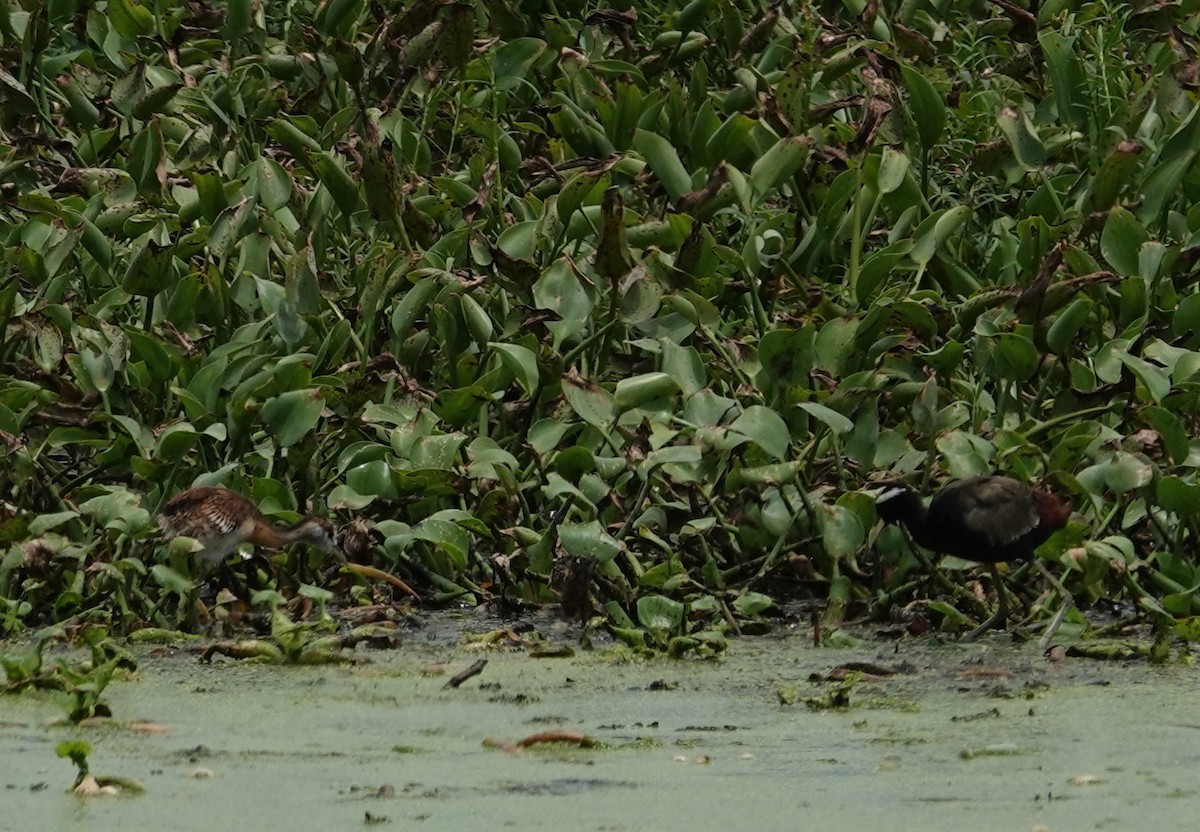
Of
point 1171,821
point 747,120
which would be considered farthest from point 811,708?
point 747,120

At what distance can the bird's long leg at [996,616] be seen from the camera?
486 cm

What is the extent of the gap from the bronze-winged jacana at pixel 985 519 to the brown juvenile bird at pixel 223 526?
1.38 metres

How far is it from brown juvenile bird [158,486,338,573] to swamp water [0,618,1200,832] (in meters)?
0.40

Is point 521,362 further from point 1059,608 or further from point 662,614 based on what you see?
point 1059,608

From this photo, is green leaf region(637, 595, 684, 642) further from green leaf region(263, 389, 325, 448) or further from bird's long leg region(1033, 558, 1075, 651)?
green leaf region(263, 389, 325, 448)

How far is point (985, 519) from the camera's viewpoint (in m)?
4.75

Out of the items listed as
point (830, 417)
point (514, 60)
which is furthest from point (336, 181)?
point (830, 417)

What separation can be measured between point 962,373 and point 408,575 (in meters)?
1.69

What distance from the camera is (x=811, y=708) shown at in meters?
4.11

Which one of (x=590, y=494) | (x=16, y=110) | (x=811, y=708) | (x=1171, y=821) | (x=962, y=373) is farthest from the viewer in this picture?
(x=16, y=110)

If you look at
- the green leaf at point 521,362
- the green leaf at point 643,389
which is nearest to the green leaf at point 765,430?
the green leaf at point 643,389

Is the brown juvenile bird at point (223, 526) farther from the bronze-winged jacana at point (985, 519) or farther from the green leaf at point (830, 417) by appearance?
the bronze-winged jacana at point (985, 519)

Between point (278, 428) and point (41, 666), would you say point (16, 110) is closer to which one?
point (278, 428)

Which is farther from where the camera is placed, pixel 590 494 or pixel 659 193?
pixel 659 193
